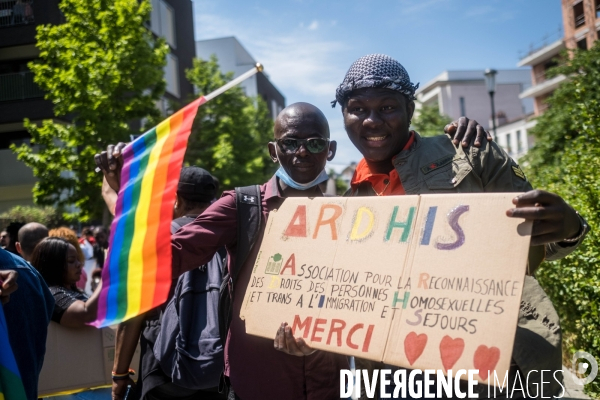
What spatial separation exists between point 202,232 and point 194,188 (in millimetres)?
1271

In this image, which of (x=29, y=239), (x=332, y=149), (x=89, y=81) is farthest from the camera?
(x=89, y=81)

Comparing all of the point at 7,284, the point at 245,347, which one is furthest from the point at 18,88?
the point at 245,347

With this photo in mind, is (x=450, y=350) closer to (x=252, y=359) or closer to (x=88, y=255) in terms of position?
(x=252, y=359)

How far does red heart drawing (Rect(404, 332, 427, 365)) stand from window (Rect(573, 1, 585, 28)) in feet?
135

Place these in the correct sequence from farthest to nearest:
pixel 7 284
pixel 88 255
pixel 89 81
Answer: pixel 89 81, pixel 88 255, pixel 7 284

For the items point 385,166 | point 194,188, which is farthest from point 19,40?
point 385,166

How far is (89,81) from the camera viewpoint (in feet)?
52.4

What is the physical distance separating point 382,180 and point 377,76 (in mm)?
448

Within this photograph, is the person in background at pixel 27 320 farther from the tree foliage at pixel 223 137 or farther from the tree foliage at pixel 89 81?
the tree foliage at pixel 223 137

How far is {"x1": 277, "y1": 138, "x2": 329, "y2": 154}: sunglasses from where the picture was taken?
2770mm

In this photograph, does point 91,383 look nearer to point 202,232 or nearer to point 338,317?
point 202,232

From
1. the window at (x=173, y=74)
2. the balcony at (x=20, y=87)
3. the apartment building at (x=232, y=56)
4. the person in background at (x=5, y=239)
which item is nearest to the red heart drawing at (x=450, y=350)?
the person in background at (x=5, y=239)

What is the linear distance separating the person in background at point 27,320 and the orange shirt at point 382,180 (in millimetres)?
1468

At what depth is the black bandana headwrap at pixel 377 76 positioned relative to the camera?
2.38m
